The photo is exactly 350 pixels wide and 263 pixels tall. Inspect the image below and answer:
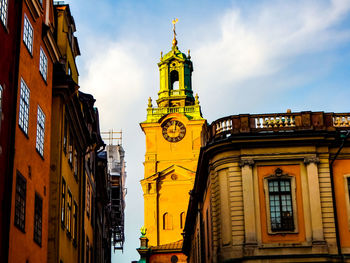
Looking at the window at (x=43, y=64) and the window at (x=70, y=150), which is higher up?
the window at (x=43, y=64)

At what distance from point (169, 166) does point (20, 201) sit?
55.5 m

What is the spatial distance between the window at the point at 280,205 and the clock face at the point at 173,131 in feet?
153

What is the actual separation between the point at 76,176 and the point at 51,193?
5944mm

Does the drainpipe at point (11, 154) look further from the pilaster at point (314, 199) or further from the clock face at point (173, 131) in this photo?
the clock face at point (173, 131)

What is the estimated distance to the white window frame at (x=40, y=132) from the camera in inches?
957

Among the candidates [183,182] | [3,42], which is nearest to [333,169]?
[3,42]

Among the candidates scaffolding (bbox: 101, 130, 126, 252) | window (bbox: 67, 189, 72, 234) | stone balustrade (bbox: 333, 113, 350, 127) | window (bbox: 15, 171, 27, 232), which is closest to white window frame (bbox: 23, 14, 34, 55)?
window (bbox: 15, 171, 27, 232)

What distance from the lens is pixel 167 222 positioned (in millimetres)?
76312

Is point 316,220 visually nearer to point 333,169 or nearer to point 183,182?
point 333,169

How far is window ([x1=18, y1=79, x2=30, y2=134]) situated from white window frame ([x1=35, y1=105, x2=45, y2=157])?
1.66 metres

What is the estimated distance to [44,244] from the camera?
2489cm

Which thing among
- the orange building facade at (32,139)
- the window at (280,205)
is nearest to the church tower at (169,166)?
the window at (280,205)

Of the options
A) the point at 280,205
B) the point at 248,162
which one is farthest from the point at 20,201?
the point at 280,205

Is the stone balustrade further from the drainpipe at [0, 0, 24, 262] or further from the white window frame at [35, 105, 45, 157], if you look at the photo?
the drainpipe at [0, 0, 24, 262]
